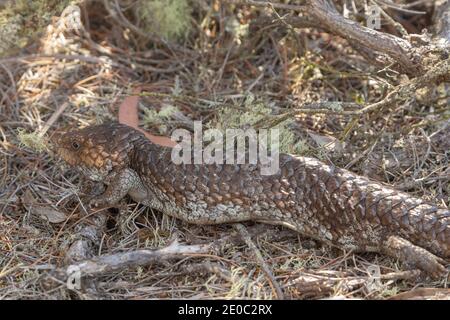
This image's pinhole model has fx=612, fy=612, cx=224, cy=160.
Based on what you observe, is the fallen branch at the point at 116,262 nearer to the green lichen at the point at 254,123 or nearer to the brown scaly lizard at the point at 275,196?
the brown scaly lizard at the point at 275,196

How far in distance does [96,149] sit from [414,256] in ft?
7.37

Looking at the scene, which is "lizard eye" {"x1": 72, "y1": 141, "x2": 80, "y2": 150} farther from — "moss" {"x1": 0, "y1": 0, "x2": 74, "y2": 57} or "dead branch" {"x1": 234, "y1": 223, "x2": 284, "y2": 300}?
"dead branch" {"x1": 234, "y1": 223, "x2": 284, "y2": 300}

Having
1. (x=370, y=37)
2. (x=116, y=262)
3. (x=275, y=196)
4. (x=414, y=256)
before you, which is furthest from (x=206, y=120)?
(x=414, y=256)

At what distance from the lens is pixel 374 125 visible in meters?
4.90

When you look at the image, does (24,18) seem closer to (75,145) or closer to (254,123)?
(75,145)

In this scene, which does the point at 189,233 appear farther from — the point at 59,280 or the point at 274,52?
the point at 274,52

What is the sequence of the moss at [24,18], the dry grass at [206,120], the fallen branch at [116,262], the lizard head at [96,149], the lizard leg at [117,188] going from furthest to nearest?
the moss at [24,18] < the lizard head at [96,149] < the lizard leg at [117,188] < the dry grass at [206,120] < the fallen branch at [116,262]

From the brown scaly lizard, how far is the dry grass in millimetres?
130

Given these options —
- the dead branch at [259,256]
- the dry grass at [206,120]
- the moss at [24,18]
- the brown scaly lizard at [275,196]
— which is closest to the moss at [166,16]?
the dry grass at [206,120]

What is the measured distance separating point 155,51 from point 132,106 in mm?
919

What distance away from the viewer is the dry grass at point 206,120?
3.65 metres

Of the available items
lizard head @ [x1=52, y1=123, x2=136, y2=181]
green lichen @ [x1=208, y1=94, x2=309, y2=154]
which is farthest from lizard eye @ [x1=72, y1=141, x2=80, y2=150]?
green lichen @ [x1=208, y1=94, x2=309, y2=154]

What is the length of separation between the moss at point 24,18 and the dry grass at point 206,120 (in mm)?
593
